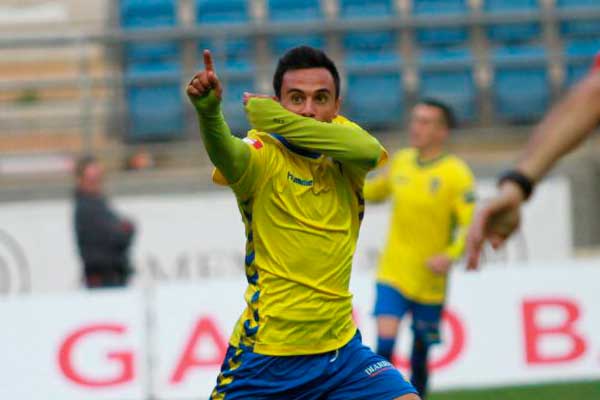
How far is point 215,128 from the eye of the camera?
4.48 meters

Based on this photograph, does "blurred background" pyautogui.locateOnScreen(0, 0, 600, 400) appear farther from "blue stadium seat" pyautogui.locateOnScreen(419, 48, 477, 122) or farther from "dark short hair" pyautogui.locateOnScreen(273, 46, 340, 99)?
"dark short hair" pyautogui.locateOnScreen(273, 46, 340, 99)

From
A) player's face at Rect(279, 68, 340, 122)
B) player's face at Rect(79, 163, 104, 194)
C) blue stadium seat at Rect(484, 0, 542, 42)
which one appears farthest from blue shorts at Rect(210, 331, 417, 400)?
blue stadium seat at Rect(484, 0, 542, 42)

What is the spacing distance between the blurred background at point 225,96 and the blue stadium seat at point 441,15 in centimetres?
2

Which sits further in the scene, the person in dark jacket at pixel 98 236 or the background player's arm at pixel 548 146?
the person in dark jacket at pixel 98 236

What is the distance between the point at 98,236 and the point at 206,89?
722 centimetres

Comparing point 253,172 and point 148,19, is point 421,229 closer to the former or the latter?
point 253,172

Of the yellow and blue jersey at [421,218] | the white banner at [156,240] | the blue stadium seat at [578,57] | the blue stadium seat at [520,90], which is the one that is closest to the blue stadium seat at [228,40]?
the white banner at [156,240]

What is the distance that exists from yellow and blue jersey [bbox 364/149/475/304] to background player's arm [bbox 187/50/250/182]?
4089mm

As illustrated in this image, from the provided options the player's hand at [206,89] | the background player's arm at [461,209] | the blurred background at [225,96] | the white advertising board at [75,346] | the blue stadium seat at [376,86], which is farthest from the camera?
the blue stadium seat at [376,86]

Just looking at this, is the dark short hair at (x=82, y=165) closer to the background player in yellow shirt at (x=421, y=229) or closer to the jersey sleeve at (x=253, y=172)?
the background player in yellow shirt at (x=421, y=229)

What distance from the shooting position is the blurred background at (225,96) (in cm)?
1288

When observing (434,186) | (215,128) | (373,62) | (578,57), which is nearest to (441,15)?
(373,62)

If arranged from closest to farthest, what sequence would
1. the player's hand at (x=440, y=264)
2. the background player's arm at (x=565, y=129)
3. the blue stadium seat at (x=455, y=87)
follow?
1. the background player's arm at (x=565, y=129)
2. the player's hand at (x=440, y=264)
3. the blue stadium seat at (x=455, y=87)

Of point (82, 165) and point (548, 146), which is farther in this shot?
point (82, 165)
